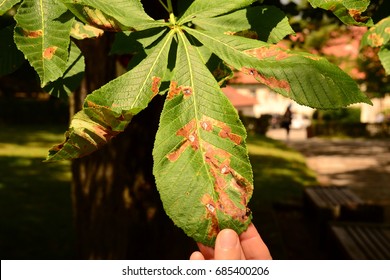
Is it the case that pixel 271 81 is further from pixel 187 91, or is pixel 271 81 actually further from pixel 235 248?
pixel 235 248

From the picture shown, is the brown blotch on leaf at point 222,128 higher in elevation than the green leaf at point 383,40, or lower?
lower

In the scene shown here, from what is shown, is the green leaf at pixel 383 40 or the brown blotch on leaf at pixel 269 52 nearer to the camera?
the brown blotch on leaf at pixel 269 52

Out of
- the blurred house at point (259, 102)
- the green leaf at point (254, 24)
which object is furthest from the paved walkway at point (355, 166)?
the blurred house at point (259, 102)

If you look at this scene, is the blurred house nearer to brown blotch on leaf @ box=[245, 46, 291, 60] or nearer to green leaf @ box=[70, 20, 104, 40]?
green leaf @ box=[70, 20, 104, 40]

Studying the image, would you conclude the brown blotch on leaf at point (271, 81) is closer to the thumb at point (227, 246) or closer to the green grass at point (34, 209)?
the thumb at point (227, 246)

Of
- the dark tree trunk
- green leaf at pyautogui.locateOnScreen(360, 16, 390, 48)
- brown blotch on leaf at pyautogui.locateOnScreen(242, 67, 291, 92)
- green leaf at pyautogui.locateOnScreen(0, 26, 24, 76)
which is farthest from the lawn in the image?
brown blotch on leaf at pyautogui.locateOnScreen(242, 67, 291, 92)

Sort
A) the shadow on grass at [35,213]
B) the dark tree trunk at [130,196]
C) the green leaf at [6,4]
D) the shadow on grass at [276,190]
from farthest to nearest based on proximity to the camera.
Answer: the shadow on grass at [276,190] < the shadow on grass at [35,213] < the dark tree trunk at [130,196] < the green leaf at [6,4]

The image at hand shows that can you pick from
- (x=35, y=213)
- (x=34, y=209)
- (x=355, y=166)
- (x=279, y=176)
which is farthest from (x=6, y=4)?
(x=355, y=166)
